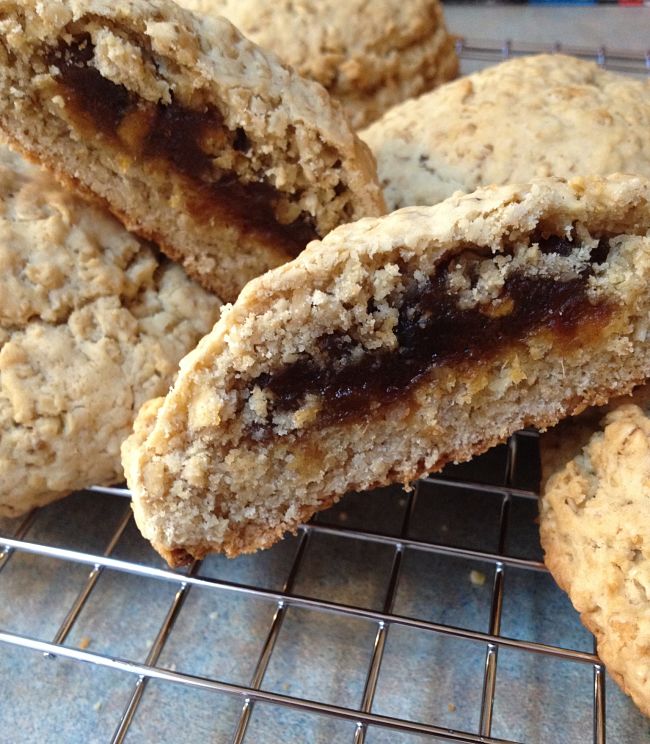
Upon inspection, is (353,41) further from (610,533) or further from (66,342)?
(610,533)

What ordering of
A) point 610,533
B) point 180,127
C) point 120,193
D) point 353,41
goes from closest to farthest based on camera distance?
point 610,533 < point 180,127 < point 120,193 < point 353,41

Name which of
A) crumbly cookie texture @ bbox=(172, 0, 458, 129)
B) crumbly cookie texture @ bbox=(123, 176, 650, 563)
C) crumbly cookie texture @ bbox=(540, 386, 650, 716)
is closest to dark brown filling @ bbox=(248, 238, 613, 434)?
crumbly cookie texture @ bbox=(123, 176, 650, 563)

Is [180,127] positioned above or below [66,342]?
above

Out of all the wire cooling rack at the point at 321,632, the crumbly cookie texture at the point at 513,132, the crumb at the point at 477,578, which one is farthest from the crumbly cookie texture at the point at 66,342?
the crumb at the point at 477,578

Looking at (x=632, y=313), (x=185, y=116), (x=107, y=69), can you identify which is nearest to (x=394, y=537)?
(x=632, y=313)

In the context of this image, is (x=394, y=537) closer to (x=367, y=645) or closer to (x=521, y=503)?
(x=367, y=645)

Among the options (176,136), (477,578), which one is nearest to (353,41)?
(176,136)

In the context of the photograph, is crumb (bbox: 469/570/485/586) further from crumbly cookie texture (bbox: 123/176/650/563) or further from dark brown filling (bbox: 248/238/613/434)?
dark brown filling (bbox: 248/238/613/434)
